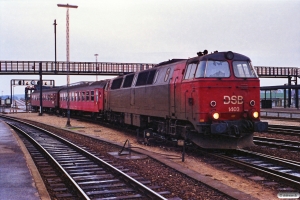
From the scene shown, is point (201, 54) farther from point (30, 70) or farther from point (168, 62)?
point (30, 70)

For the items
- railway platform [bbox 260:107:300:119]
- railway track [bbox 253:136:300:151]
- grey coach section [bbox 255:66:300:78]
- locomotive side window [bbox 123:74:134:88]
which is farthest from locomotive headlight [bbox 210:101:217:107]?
grey coach section [bbox 255:66:300:78]

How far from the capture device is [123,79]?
2286cm

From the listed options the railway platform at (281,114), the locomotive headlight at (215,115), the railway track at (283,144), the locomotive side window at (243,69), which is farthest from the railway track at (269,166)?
the railway platform at (281,114)

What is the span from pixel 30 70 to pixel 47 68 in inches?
84.8

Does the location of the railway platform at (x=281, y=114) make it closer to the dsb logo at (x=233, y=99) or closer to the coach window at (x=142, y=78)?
the coach window at (x=142, y=78)

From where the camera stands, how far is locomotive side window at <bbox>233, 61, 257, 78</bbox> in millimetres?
13471

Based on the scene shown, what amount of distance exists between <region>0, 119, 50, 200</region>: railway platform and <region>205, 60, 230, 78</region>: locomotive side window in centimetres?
652

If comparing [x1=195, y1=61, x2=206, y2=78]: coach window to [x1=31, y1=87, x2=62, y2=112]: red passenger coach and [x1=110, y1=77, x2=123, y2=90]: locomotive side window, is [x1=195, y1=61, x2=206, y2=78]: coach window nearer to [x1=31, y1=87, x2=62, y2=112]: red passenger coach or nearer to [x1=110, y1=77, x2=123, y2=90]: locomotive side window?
[x1=110, y1=77, x2=123, y2=90]: locomotive side window

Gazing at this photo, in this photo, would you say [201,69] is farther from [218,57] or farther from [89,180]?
[89,180]

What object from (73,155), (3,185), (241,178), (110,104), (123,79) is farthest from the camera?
(110,104)

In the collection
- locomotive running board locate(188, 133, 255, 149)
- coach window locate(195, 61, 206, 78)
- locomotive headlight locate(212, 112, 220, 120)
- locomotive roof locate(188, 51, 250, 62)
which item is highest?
locomotive roof locate(188, 51, 250, 62)

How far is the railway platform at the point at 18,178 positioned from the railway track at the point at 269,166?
222 inches

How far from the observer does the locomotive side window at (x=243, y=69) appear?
13471mm

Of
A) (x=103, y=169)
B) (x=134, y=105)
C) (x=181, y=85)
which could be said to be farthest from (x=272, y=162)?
(x=134, y=105)
